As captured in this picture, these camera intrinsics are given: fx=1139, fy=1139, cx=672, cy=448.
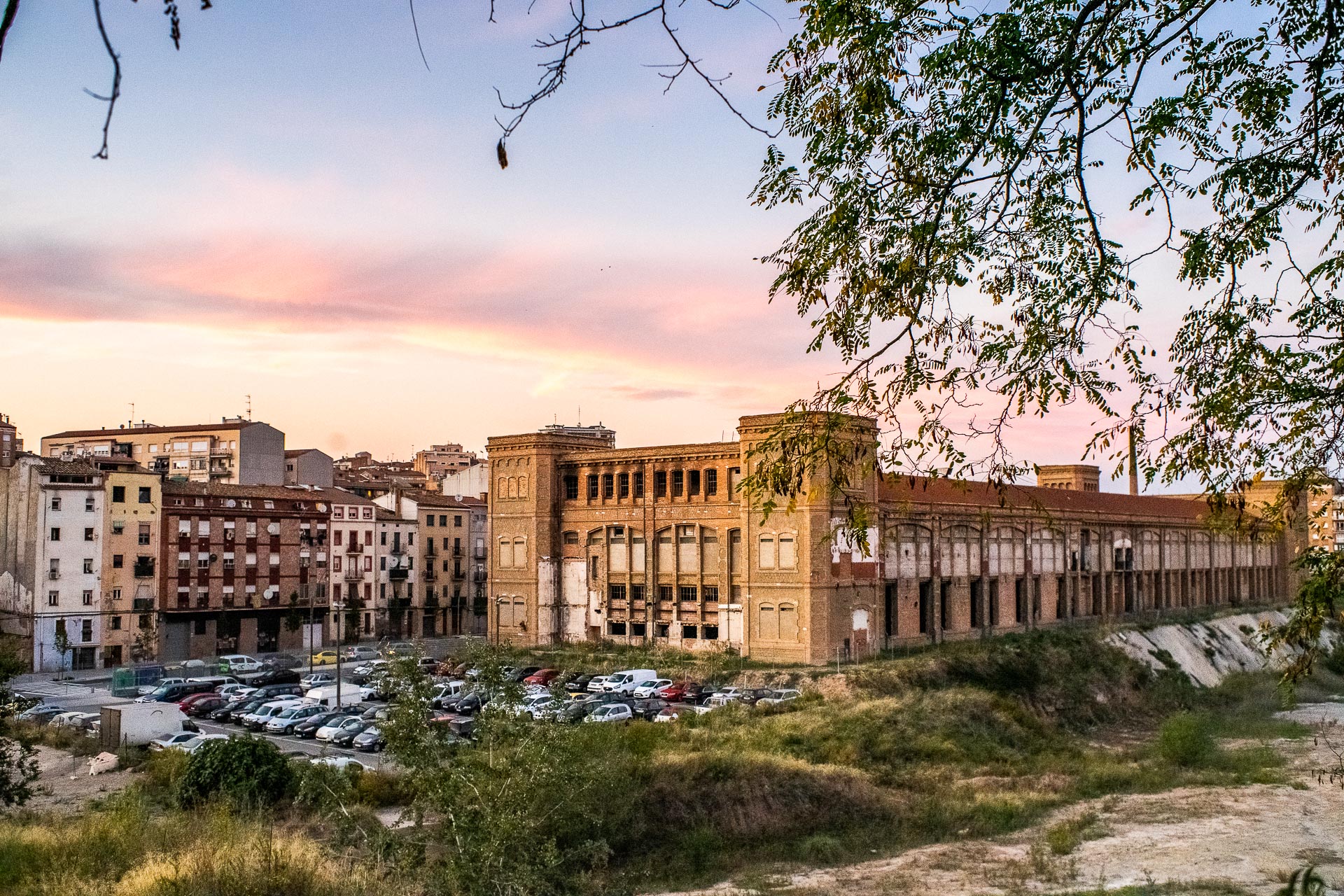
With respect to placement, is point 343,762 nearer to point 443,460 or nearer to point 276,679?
point 276,679

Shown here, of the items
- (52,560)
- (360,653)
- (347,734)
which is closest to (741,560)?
(347,734)

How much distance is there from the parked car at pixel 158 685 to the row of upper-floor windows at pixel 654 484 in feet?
61.0

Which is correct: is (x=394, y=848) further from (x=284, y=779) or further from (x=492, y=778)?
(x=284, y=779)

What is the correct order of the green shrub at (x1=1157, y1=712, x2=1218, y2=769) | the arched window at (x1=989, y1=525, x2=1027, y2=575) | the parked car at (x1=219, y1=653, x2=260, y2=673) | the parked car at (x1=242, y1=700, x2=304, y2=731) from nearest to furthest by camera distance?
the green shrub at (x1=1157, y1=712, x2=1218, y2=769)
the parked car at (x1=242, y1=700, x2=304, y2=731)
the parked car at (x1=219, y1=653, x2=260, y2=673)
the arched window at (x1=989, y1=525, x2=1027, y2=575)

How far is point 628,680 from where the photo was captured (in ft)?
143

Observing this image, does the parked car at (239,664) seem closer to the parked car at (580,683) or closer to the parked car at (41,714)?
the parked car at (41,714)

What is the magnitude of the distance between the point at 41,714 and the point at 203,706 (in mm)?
5192

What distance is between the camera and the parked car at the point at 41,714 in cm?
3850

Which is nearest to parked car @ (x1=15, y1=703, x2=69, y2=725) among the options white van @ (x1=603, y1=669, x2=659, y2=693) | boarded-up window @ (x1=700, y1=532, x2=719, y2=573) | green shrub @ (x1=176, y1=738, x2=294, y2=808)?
green shrub @ (x1=176, y1=738, x2=294, y2=808)

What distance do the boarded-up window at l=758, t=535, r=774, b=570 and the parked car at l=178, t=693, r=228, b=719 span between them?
21118 mm

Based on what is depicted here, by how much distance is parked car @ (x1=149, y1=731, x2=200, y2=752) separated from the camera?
32.8 meters

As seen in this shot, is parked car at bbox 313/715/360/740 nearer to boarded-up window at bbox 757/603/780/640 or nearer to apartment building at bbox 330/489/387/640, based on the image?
boarded-up window at bbox 757/603/780/640

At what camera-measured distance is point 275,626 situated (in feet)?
204

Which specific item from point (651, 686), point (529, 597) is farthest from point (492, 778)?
point (529, 597)
